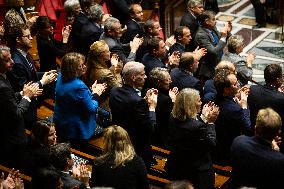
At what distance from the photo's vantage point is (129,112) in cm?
481

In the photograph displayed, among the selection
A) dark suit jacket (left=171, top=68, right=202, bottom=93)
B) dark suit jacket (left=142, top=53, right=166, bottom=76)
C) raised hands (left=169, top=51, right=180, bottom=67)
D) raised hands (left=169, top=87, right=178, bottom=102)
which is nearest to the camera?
raised hands (left=169, top=87, right=178, bottom=102)

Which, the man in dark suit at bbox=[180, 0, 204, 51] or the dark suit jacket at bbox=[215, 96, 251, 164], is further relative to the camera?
the man in dark suit at bbox=[180, 0, 204, 51]

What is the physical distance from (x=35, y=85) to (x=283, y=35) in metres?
6.14

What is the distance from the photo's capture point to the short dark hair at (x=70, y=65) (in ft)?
16.1

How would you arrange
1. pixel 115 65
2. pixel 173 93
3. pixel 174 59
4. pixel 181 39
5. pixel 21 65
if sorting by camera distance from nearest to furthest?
pixel 21 65 → pixel 173 93 → pixel 115 65 → pixel 174 59 → pixel 181 39

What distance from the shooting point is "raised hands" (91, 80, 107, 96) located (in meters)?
5.31

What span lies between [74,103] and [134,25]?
91.2 inches

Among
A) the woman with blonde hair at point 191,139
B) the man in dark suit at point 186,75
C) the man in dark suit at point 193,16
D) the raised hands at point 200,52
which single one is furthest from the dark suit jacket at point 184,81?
the man in dark suit at point 193,16

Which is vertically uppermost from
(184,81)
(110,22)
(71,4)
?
(71,4)

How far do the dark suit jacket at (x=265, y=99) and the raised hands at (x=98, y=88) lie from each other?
1392 millimetres

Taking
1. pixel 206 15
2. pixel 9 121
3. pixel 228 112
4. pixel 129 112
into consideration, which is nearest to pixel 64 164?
pixel 9 121

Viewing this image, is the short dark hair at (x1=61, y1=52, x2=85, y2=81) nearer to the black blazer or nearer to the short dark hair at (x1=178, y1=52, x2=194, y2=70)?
the black blazer

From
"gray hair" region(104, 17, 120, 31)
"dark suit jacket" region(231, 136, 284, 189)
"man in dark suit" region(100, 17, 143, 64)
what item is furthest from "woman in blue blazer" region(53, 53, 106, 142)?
"dark suit jacket" region(231, 136, 284, 189)

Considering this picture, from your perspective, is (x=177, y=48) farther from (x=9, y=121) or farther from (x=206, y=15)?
(x=9, y=121)
